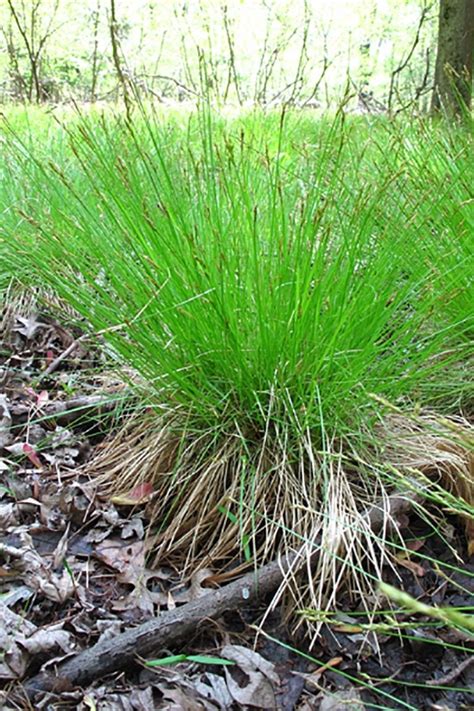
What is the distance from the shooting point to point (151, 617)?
3.67ft

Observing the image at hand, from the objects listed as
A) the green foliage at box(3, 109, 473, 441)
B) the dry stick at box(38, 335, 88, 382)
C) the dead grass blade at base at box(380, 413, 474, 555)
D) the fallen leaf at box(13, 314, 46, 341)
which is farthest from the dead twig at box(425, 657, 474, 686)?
the fallen leaf at box(13, 314, 46, 341)

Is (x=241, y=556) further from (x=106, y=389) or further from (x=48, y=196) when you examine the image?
(x=48, y=196)

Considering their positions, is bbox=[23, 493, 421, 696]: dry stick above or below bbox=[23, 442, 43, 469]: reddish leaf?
below

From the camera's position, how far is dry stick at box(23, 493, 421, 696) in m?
0.97

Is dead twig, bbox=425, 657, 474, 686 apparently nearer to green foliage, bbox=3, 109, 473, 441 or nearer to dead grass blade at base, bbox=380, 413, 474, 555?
dead grass blade at base, bbox=380, 413, 474, 555

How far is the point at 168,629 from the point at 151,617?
10 centimetres

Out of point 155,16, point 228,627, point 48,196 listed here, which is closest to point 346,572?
point 228,627

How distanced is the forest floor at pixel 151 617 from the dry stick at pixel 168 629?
2 centimetres

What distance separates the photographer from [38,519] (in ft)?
4.48

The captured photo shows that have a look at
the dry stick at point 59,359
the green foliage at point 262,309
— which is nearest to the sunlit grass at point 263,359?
the green foliage at point 262,309

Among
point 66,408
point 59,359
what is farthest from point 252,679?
point 59,359

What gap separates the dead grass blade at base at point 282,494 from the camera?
3.74 feet

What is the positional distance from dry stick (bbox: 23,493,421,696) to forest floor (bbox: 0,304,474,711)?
0.02m

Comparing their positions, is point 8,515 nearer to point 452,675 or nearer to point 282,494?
point 282,494
